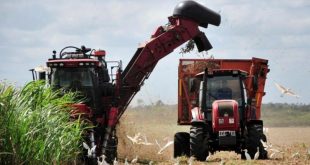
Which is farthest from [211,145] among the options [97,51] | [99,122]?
[97,51]

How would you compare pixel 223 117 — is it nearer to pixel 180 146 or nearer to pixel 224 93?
pixel 224 93

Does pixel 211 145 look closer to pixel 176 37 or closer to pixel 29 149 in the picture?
pixel 176 37

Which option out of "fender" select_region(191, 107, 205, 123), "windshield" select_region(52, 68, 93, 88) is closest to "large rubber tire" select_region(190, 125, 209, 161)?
"fender" select_region(191, 107, 205, 123)

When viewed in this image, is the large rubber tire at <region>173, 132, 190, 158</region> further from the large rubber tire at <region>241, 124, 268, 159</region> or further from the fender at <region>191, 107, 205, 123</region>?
the large rubber tire at <region>241, 124, 268, 159</region>

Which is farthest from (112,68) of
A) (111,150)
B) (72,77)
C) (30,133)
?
(30,133)

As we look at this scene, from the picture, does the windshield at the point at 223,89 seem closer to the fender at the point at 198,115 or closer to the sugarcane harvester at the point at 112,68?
the fender at the point at 198,115

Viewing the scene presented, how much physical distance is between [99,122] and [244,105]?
3607 mm

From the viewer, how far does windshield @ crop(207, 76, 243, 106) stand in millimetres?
16594

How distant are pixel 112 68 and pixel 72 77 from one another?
1.29 m

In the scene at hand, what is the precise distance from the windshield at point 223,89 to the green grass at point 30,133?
19.5 feet

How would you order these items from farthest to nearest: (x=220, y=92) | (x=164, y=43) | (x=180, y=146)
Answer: (x=164, y=43), (x=180, y=146), (x=220, y=92)

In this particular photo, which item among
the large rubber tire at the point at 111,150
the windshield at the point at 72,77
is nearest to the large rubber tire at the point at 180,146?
the large rubber tire at the point at 111,150

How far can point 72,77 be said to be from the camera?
1600 cm

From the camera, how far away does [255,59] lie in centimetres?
1892
